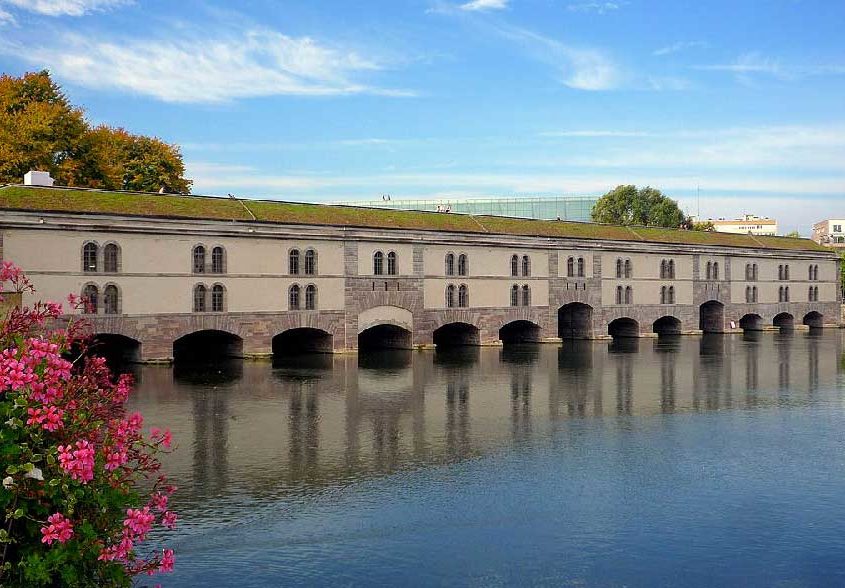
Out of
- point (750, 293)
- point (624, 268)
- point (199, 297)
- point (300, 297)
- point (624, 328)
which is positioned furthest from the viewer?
→ point (750, 293)

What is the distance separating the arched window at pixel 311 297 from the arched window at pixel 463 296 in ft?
37.5

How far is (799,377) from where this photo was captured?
43.7 meters

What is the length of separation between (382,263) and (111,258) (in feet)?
55.8

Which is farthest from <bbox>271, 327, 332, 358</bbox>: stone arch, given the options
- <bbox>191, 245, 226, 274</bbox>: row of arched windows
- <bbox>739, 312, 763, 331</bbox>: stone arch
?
<bbox>739, 312, 763, 331</bbox>: stone arch

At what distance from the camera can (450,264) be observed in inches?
2277

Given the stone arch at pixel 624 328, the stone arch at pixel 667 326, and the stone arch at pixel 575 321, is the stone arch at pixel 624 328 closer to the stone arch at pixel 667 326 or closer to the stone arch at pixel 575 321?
the stone arch at pixel 667 326

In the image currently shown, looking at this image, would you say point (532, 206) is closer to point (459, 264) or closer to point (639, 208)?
point (639, 208)

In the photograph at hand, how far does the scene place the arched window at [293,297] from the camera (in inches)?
1988

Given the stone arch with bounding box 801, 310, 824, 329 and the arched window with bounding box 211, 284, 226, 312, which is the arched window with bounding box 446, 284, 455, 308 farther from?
the stone arch with bounding box 801, 310, 824, 329

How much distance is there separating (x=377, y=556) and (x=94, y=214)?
32689 millimetres

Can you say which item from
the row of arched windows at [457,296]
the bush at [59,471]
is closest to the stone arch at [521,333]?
the row of arched windows at [457,296]

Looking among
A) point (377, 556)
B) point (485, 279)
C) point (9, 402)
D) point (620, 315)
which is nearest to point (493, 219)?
point (485, 279)

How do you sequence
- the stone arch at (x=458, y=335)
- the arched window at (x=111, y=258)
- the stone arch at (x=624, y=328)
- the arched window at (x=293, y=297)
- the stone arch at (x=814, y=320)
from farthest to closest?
the stone arch at (x=814, y=320)
the stone arch at (x=624, y=328)
the stone arch at (x=458, y=335)
the arched window at (x=293, y=297)
the arched window at (x=111, y=258)

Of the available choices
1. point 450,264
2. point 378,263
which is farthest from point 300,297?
point 450,264
